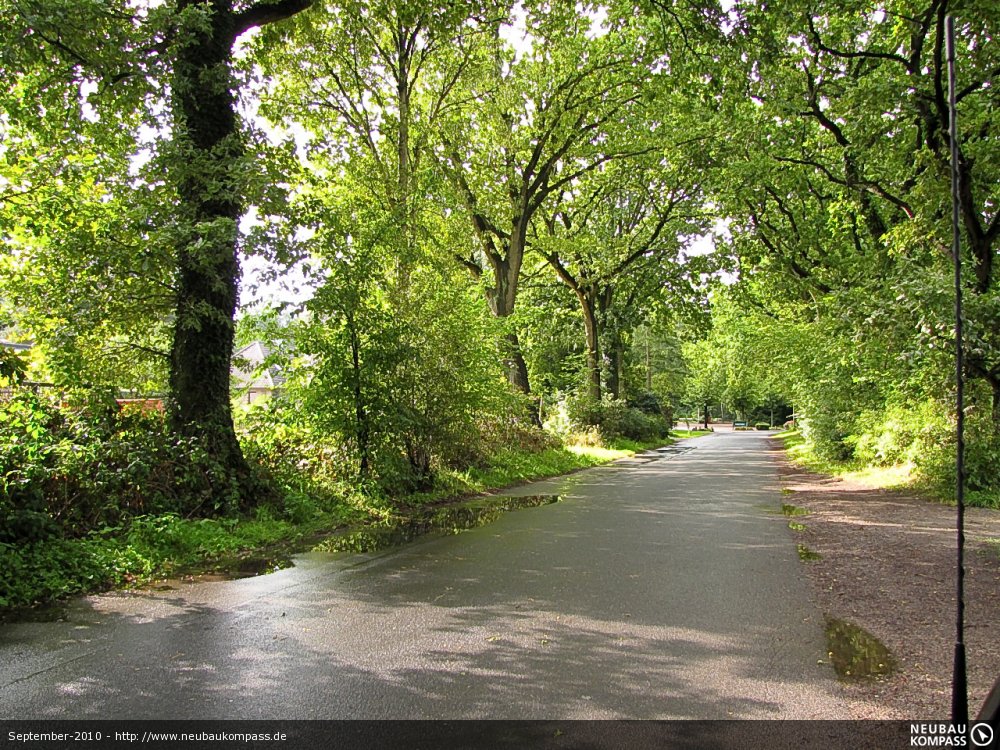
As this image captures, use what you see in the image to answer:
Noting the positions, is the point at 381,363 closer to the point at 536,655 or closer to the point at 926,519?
the point at 536,655

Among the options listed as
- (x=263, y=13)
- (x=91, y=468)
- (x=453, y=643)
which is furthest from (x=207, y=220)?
(x=453, y=643)

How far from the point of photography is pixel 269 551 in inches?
293

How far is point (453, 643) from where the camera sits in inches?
177

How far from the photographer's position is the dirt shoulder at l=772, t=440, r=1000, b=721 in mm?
3721

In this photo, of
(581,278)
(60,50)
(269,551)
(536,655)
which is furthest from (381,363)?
(581,278)

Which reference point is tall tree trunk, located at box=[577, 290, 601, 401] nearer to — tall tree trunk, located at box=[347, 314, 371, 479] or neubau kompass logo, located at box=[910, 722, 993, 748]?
tall tree trunk, located at box=[347, 314, 371, 479]

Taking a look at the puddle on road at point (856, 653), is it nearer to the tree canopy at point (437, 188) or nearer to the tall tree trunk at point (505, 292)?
the tree canopy at point (437, 188)

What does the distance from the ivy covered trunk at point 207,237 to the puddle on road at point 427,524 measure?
64.4 inches

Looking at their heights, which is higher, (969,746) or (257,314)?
(257,314)

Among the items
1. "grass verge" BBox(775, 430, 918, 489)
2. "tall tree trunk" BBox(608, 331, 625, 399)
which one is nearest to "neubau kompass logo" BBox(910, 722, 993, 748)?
"grass verge" BBox(775, 430, 918, 489)

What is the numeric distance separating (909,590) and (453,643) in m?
4.29

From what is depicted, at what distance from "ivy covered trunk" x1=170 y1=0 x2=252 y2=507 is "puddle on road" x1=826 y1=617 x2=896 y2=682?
7.06 metres

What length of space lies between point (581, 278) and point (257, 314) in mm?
19762

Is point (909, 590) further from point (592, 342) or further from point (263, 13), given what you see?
point (592, 342)
